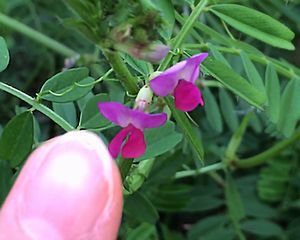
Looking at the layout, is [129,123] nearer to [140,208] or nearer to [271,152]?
[140,208]

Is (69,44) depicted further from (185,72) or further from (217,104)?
(185,72)

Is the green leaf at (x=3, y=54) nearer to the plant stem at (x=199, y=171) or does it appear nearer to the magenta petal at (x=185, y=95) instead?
the magenta petal at (x=185, y=95)

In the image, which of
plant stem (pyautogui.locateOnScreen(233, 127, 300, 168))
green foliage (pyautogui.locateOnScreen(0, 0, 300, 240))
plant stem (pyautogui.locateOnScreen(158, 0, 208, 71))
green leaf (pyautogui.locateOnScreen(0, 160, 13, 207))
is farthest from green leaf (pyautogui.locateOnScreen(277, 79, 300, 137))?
green leaf (pyautogui.locateOnScreen(0, 160, 13, 207))

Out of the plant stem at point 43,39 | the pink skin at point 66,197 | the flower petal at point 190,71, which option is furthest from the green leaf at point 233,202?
the pink skin at point 66,197

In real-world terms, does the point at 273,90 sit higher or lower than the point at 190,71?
lower

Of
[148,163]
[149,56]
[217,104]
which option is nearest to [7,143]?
[148,163]

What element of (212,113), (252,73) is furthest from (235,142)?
(252,73)
